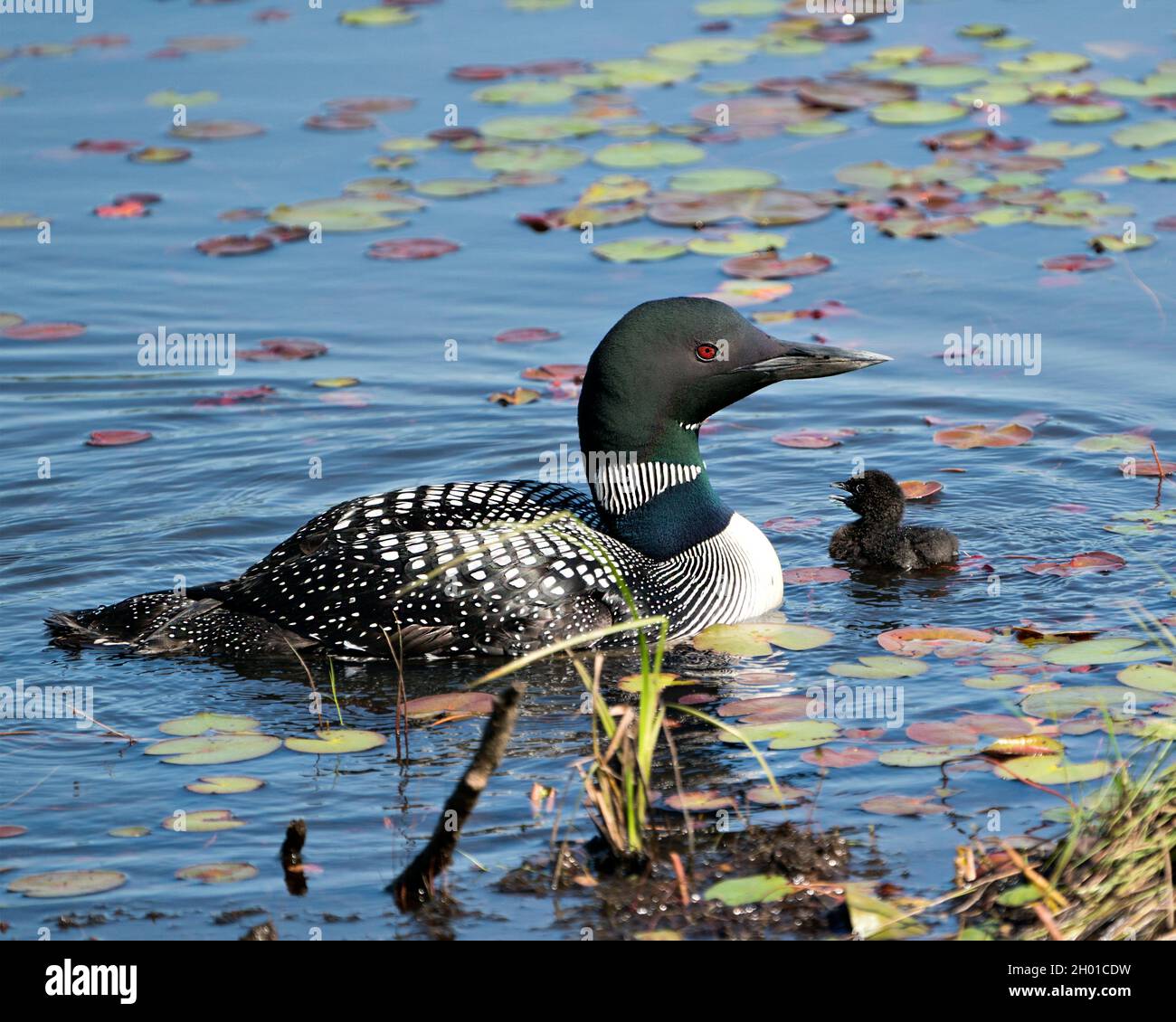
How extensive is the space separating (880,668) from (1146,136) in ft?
17.8

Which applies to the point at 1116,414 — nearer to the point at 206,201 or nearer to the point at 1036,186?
the point at 1036,186

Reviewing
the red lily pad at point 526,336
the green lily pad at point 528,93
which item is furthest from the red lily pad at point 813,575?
the green lily pad at point 528,93

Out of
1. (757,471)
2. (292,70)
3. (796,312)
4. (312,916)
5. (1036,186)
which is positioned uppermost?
(292,70)

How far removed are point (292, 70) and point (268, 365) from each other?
373cm

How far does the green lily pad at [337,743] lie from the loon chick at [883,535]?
7.31 ft

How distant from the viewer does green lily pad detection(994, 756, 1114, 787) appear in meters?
4.66

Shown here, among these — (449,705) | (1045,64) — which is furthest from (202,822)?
(1045,64)

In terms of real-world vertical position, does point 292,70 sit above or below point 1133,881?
above

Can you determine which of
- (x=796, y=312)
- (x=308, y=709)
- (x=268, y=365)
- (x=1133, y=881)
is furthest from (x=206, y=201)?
(x=1133, y=881)

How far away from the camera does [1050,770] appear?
15.5ft

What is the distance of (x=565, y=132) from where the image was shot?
10.4 meters

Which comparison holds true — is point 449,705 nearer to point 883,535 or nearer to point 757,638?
point 757,638

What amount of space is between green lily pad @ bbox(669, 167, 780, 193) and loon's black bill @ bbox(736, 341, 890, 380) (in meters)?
3.61

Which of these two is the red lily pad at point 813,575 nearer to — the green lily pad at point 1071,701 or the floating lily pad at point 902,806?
the green lily pad at point 1071,701
